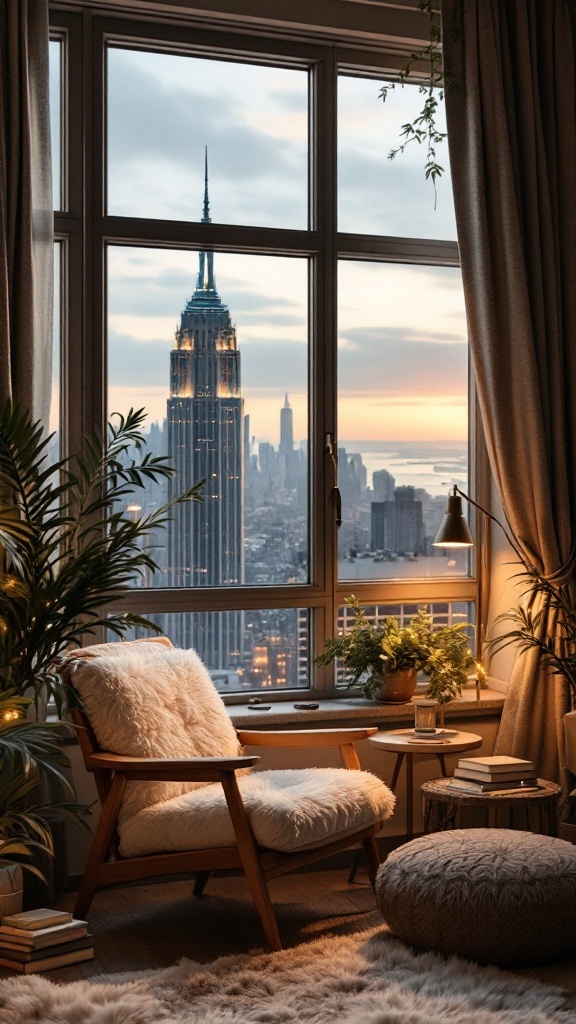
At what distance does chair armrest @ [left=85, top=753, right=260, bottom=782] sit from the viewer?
3.23 metres

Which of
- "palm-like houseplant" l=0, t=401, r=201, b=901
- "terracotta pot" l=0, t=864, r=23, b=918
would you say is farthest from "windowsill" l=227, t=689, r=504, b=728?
"terracotta pot" l=0, t=864, r=23, b=918

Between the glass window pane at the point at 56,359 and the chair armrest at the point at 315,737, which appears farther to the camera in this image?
the glass window pane at the point at 56,359

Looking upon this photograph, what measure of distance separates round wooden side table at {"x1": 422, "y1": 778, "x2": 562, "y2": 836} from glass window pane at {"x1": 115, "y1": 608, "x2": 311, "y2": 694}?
934mm

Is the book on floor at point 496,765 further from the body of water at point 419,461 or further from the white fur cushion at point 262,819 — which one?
the body of water at point 419,461

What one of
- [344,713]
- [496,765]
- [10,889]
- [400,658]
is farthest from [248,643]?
[10,889]

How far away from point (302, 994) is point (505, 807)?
1105 millimetres

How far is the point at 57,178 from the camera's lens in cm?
430

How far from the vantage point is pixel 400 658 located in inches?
174

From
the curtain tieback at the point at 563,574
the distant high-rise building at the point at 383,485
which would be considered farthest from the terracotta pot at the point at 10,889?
the curtain tieback at the point at 563,574

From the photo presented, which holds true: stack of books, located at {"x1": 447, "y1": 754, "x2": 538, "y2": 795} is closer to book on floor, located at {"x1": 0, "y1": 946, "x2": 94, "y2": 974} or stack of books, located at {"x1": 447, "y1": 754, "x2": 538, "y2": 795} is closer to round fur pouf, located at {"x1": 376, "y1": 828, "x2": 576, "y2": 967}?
round fur pouf, located at {"x1": 376, "y1": 828, "x2": 576, "y2": 967}

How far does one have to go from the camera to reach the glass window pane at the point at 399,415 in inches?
187

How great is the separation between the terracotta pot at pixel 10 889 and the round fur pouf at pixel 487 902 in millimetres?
1077

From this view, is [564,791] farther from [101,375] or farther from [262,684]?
[101,375]

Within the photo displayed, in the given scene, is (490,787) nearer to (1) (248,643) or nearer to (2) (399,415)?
(1) (248,643)
